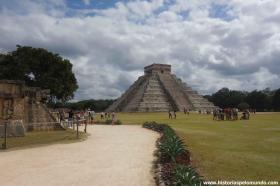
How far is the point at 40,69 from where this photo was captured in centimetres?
5597

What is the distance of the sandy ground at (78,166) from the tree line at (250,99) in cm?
7344

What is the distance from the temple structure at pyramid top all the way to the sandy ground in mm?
63995

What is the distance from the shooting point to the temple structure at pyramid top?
83.8 meters

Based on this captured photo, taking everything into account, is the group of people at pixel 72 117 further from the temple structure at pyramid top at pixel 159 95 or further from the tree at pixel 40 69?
the temple structure at pyramid top at pixel 159 95

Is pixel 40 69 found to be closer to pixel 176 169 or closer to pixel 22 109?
pixel 22 109

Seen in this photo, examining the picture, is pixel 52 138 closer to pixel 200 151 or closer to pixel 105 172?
pixel 200 151

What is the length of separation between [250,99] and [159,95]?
25.8 meters

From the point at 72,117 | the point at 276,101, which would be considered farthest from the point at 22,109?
the point at 276,101

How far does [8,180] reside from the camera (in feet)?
30.5

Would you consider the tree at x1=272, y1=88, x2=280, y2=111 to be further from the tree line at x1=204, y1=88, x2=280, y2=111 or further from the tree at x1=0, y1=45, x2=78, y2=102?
the tree at x1=0, y1=45, x2=78, y2=102

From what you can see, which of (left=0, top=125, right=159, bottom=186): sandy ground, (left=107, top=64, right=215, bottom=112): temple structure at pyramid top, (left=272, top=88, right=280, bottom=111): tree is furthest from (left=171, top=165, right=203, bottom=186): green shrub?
(left=272, top=88, right=280, bottom=111): tree

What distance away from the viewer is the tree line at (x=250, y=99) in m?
90.9

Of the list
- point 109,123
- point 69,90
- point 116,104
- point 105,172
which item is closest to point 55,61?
point 69,90

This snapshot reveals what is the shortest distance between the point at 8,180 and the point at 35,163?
2.63m
